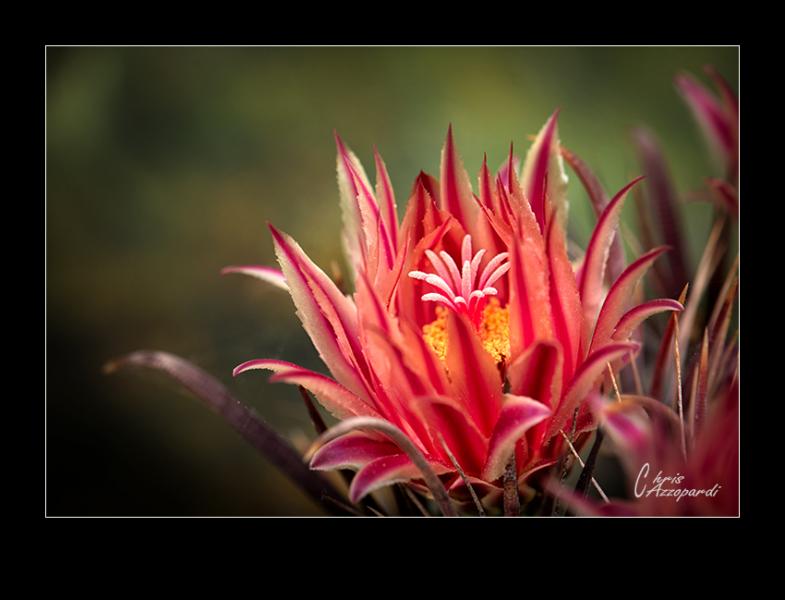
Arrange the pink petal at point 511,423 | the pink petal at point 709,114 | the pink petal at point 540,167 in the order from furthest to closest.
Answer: the pink petal at point 709,114 < the pink petal at point 540,167 < the pink petal at point 511,423

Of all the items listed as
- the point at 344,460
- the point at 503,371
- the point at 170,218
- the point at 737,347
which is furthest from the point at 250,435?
the point at 737,347

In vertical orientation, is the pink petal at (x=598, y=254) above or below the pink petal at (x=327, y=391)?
above

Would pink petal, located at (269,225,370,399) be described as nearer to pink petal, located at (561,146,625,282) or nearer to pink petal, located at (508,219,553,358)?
pink petal, located at (508,219,553,358)

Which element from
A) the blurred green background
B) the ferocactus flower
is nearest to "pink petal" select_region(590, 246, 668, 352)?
the ferocactus flower

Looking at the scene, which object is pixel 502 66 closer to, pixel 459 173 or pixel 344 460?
pixel 459 173

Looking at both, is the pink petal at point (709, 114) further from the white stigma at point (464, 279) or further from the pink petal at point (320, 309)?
the pink petal at point (320, 309)

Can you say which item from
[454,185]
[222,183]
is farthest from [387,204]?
[222,183]

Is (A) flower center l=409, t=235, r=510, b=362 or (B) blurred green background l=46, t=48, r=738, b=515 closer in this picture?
(A) flower center l=409, t=235, r=510, b=362

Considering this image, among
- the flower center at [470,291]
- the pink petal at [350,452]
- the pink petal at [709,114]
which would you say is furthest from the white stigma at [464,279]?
→ the pink petal at [709,114]
